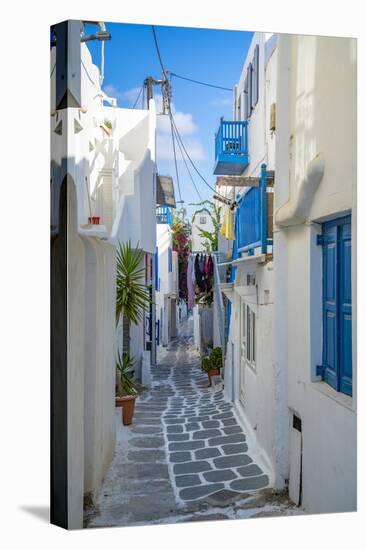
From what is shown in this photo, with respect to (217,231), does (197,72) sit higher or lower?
higher

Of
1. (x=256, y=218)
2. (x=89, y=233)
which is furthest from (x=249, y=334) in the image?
(x=89, y=233)

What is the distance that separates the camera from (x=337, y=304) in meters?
3.61

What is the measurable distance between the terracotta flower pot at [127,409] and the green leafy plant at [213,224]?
1.67m

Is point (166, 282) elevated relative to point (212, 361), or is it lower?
elevated

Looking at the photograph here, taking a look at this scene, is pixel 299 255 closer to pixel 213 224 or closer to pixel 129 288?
pixel 213 224

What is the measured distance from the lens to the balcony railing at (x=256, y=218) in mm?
4309

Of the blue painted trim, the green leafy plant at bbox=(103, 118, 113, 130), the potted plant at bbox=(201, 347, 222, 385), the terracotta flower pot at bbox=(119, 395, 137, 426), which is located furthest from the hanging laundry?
the green leafy plant at bbox=(103, 118, 113, 130)

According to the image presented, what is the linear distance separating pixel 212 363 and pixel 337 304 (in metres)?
1.59

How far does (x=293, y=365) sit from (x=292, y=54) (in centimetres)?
248

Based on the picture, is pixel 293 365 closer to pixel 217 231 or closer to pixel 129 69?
pixel 217 231

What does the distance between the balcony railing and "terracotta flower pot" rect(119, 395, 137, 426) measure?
1.66 m


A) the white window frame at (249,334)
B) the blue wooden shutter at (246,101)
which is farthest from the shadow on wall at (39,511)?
the blue wooden shutter at (246,101)

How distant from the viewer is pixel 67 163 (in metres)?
3.37

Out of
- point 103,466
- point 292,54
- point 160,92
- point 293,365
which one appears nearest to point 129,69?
point 160,92
